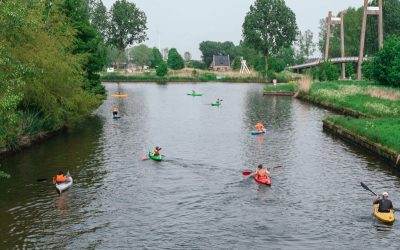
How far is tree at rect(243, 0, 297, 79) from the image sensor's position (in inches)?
6540

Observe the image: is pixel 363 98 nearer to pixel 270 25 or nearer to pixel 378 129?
pixel 378 129

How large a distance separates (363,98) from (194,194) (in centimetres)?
4740

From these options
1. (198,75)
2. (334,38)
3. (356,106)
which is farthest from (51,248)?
(334,38)

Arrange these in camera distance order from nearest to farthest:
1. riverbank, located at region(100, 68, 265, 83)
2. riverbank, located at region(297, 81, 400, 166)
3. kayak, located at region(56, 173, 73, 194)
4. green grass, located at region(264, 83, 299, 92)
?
kayak, located at region(56, 173, 73, 194)
riverbank, located at region(297, 81, 400, 166)
green grass, located at region(264, 83, 299, 92)
riverbank, located at region(100, 68, 265, 83)

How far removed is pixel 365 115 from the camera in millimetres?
59438

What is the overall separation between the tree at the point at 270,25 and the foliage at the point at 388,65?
263 ft

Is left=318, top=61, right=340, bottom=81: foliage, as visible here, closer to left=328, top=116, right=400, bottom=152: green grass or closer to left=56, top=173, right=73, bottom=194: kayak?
left=328, top=116, right=400, bottom=152: green grass

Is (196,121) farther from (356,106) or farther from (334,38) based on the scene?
(334,38)

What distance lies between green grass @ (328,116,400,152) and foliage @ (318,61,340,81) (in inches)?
2400

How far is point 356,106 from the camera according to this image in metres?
66.0

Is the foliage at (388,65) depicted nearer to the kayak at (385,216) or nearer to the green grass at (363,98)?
the green grass at (363,98)

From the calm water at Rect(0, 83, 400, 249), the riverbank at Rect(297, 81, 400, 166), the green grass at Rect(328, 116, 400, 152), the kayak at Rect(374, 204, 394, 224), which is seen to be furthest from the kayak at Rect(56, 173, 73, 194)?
the green grass at Rect(328, 116, 400, 152)

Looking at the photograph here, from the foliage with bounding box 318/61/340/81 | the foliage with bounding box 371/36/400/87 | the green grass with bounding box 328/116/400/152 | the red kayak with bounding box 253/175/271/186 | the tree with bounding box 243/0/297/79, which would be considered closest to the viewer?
the red kayak with bounding box 253/175/271/186

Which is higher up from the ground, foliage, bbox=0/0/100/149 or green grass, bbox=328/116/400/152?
foliage, bbox=0/0/100/149
